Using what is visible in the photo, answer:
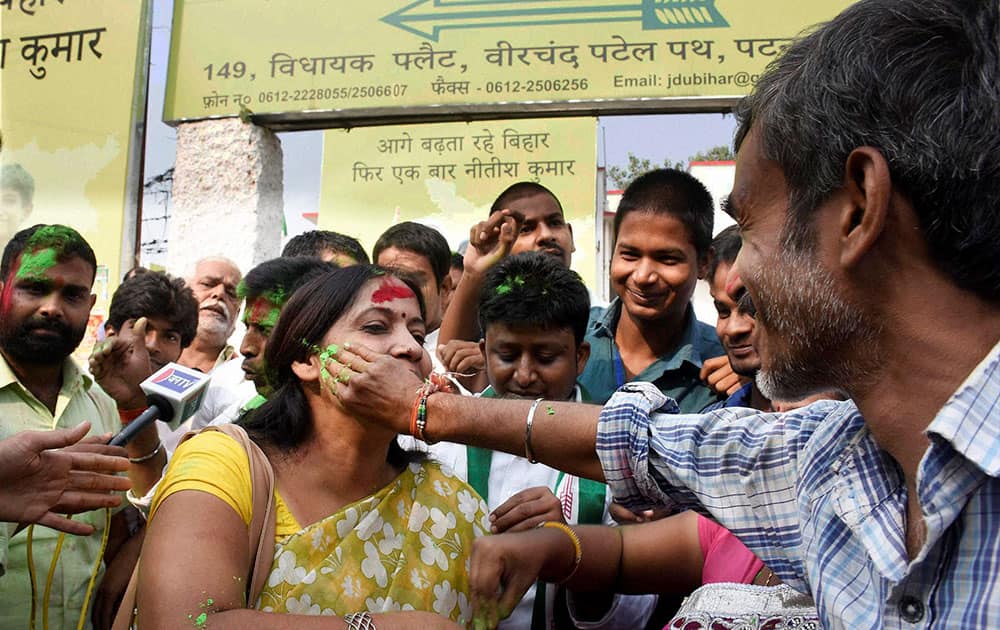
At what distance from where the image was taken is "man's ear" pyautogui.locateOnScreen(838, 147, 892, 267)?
131cm

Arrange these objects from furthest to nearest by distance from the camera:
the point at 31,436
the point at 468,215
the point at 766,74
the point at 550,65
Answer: the point at 468,215 < the point at 550,65 < the point at 31,436 < the point at 766,74

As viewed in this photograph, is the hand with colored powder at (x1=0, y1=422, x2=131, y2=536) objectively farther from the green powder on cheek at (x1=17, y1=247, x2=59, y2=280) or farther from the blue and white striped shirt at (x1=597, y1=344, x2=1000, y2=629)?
the blue and white striped shirt at (x1=597, y1=344, x2=1000, y2=629)

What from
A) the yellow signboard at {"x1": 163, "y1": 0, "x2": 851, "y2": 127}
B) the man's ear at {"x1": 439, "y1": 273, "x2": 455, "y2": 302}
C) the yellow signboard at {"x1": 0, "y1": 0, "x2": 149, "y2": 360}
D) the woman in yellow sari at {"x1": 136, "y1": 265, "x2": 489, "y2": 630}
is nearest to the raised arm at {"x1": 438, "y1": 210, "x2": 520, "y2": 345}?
the man's ear at {"x1": 439, "y1": 273, "x2": 455, "y2": 302}

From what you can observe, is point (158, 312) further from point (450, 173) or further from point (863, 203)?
point (863, 203)

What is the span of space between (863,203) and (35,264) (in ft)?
10.2

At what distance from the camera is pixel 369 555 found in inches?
85.8

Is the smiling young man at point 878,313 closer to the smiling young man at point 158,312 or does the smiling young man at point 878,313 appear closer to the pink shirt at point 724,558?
the pink shirt at point 724,558

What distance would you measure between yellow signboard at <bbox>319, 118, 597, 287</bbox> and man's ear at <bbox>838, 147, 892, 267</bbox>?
5.42 meters

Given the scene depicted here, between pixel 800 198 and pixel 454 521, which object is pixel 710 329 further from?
pixel 800 198

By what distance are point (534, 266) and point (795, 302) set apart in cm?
205

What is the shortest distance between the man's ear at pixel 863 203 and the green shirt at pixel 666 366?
2.03 m

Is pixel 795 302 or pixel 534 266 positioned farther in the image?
pixel 534 266

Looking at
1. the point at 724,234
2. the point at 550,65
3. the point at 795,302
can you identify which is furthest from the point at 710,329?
the point at 550,65

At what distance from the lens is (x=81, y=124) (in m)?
6.95
